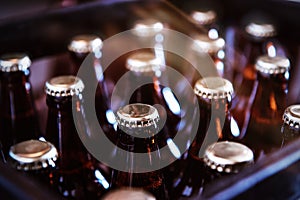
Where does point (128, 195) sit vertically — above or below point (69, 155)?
above

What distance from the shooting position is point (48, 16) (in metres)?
0.69

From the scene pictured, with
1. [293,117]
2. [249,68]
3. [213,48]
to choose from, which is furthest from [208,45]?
[293,117]

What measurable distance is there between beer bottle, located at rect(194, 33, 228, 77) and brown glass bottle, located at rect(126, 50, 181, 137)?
0.35 feet

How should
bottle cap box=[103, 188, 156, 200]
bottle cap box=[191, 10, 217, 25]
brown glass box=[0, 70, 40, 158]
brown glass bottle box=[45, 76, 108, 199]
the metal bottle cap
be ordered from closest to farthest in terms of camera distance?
bottle cap box=[103, 188, 156, 200] → brown glass bottle box=[45, 76, 108, 199] → brown glass box=[0, 70, 40, 158] → the metal bottle cap → bottle cap box=[191, 10, 217, 25]

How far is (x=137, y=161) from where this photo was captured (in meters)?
0.46

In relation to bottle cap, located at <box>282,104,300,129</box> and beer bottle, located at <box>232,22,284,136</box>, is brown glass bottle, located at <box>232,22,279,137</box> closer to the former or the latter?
beer bottle, located at <box>232,22,284,136</box>

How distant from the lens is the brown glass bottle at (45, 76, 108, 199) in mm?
512

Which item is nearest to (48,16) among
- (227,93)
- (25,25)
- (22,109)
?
(25,25)

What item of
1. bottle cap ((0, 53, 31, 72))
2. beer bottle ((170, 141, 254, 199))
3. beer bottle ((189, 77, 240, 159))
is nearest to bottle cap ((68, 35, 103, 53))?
bottle cap ((0, 53, 31, 72))

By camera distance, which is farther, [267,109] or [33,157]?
[267,109]

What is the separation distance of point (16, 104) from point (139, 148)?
0.26 m

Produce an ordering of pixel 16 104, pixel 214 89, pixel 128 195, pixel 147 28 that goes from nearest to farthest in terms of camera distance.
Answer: pixel 128 195 < pixel 214 89 < pixel 16 104 < pixel 147 28

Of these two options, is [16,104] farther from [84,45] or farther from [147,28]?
[147,28]

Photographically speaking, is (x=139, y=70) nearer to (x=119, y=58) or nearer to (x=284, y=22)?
(x=119, y=58)
